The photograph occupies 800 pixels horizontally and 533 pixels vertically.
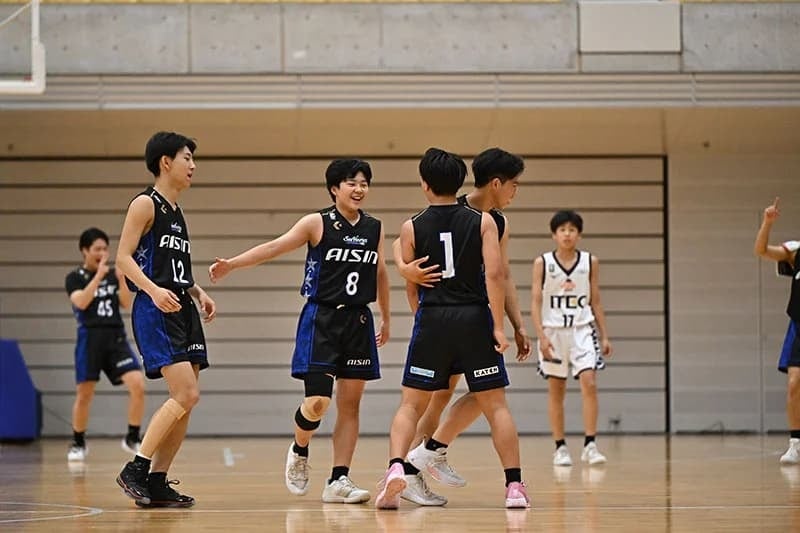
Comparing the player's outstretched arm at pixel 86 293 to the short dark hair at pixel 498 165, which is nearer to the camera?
the short dark hair at pixel 498 165

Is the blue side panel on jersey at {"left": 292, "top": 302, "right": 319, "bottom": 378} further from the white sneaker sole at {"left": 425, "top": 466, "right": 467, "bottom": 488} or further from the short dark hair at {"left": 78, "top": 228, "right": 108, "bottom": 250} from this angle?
the short dark hair at {"left": 78, "top": 228, "right": 108, "bottom": 250}

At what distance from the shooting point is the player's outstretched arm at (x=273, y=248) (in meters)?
6.30

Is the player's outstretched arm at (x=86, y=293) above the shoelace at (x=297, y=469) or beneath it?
above

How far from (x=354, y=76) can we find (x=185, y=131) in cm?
201

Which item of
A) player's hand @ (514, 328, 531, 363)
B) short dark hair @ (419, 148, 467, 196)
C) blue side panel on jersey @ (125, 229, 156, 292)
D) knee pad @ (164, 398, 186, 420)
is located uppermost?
short dark hair @ (419, 148, 467, 196)

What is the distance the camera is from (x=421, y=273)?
6273mm

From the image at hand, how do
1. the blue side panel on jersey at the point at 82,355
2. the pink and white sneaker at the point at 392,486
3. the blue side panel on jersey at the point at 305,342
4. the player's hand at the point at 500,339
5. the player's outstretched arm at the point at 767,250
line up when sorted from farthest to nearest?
the blue side panel on jersey at the point at 82,355
the player's outstretched arm at the point at 767,250
the blue side panel on jersey at the point at 305,342
the player's hand at the point at 500,339
the pink and white sneaker at the point at 392,486

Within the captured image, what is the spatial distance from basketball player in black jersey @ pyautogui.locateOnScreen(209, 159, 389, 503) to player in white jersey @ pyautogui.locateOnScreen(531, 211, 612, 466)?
3.19 m

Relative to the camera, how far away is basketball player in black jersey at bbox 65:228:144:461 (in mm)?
10992

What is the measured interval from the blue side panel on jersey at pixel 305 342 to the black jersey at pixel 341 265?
81 mm

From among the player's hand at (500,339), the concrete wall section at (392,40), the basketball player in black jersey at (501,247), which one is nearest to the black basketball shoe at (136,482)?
the basketball player in black jersey at (501,247)

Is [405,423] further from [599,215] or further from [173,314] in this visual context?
[599,215]

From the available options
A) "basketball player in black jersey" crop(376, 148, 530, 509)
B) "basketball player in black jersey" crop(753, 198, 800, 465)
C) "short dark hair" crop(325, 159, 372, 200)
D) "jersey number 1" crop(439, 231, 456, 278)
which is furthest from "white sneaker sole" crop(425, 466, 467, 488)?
"basketball player in black jersey" crop(753, 198, 800, 465)

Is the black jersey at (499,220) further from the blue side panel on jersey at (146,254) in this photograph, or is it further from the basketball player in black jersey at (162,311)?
the blue side panel on jersey at (146,254)
